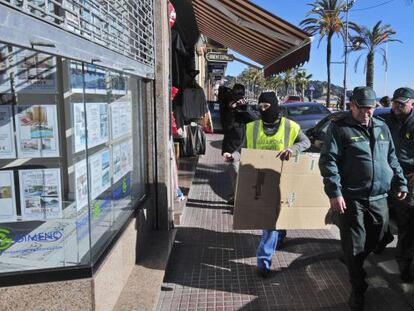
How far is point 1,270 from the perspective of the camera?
2613mm

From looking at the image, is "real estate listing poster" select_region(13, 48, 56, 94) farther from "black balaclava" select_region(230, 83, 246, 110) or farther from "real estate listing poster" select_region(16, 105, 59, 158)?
"black balaclava" select_region(230, 83, 246, 110)

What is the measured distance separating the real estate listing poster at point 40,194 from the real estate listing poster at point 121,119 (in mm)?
980

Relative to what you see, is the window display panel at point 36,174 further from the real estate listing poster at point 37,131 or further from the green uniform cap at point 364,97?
the green uniform cap at point 364,97

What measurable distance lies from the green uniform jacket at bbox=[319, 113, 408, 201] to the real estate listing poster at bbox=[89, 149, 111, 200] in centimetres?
180

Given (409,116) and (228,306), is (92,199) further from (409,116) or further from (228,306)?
(409,116)

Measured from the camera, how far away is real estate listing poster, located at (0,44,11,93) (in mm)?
2574

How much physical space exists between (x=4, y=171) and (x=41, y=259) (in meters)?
0.62

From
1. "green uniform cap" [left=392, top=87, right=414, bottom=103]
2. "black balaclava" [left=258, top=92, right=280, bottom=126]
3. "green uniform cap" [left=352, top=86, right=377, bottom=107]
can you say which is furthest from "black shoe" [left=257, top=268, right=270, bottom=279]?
"green uniform cap" [left=392, top=87, right=414, bottom=103]

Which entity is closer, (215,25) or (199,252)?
(199,252)

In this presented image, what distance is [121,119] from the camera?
404cm

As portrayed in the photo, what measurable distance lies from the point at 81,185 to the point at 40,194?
10.9 inches

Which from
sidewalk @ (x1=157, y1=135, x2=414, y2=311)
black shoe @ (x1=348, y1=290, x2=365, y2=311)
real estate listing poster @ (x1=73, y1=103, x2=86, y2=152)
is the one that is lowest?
sidewalk @ (x1=157, y1=135, x2=414, y2=311)

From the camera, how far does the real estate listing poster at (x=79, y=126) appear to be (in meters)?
2.91

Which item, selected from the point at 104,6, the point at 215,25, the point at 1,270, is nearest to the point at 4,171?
the point at 1,270
